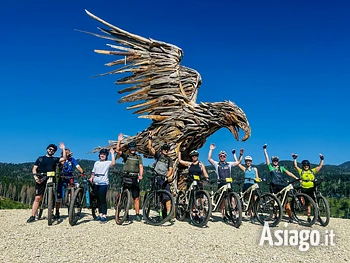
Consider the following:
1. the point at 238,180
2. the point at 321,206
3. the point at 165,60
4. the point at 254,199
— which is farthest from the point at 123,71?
the point at 321,206

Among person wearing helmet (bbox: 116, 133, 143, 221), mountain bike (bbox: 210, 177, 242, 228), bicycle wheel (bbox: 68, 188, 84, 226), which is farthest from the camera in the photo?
person wearing helmet (bbox: 116, 133, 143, 221)

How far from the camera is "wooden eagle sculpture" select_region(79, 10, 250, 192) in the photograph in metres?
9.41

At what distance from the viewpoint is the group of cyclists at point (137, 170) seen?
7.81m

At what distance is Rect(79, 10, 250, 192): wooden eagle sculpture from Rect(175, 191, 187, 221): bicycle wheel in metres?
0.50

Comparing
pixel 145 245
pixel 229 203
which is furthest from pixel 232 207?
pixel 145 245

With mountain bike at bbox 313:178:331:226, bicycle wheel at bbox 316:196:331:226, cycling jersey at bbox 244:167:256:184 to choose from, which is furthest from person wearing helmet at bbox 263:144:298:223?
bicycle wheel at bbox 316:196:331:226

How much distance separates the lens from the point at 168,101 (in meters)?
9.99

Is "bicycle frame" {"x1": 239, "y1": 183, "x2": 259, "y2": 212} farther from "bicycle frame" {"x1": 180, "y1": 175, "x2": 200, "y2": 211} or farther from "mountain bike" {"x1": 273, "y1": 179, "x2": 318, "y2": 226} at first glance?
"bicycle frame" {"x1": 180, "y1": 175, "x2": 200, "y2": 211}

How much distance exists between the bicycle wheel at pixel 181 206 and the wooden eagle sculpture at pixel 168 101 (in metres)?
0.50

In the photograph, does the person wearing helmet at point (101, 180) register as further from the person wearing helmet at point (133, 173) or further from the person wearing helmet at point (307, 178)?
the person wearing helmet at point (307, 178)

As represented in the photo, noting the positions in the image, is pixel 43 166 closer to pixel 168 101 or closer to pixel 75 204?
pixel 75 204

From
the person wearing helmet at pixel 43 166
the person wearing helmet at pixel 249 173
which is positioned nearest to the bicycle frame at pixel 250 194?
the person wearing helmet at pixel 249 173

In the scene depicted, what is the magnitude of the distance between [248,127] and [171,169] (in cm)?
283

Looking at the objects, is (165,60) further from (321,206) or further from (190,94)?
(321,206)
